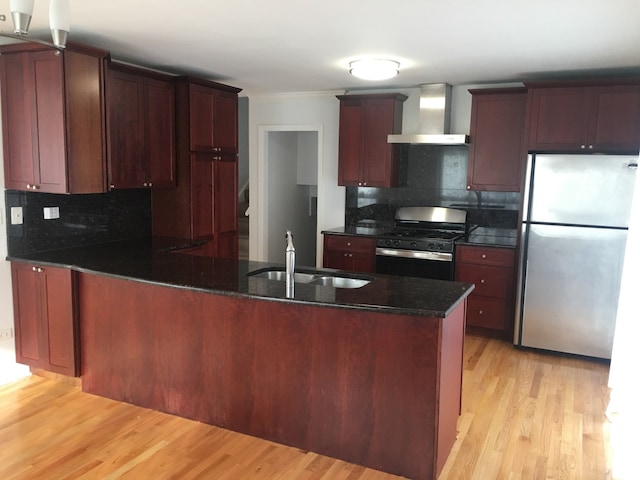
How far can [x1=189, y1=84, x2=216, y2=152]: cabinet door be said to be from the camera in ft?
15.5

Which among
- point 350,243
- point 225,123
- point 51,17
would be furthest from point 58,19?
point 350,243

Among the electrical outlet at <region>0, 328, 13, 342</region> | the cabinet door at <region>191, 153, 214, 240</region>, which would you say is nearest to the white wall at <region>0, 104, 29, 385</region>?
the electrical outlet at <region>0, 328, 13, 342</region>

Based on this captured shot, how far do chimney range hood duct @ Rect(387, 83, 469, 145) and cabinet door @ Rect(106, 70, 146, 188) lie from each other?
7.59ft

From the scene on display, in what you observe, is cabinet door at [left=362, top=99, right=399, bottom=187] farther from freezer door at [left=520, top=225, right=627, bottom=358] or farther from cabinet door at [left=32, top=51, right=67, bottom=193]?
cabinet door at [left=32, top=51, right=67, bottom=193]

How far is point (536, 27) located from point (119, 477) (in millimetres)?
3291

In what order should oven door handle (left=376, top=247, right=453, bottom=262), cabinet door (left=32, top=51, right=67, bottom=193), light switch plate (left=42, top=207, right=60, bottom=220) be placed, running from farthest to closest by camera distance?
oven door handle (left=376, top=247, right=453, bottom=262), light switch plate (left=42, top=207, right=60, bottom=220), cabinet door (left=32, top=51, right=67, bottom=193)

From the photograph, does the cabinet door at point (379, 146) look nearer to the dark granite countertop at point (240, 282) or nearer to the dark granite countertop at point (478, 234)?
the dark granite countertop at point (478, 234)

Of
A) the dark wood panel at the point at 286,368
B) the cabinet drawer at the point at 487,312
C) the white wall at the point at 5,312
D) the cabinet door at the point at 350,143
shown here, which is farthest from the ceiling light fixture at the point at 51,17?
the cabinet drawer at the point at 487,312

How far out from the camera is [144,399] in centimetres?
344

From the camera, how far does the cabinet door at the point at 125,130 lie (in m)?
4.09

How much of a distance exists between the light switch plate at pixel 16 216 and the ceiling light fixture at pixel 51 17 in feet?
7.13

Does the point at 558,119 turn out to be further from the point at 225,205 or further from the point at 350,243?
the point at 225,205

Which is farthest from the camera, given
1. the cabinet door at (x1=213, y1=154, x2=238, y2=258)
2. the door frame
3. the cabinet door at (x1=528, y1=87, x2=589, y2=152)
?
the door frame

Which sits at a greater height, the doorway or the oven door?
the doorway
